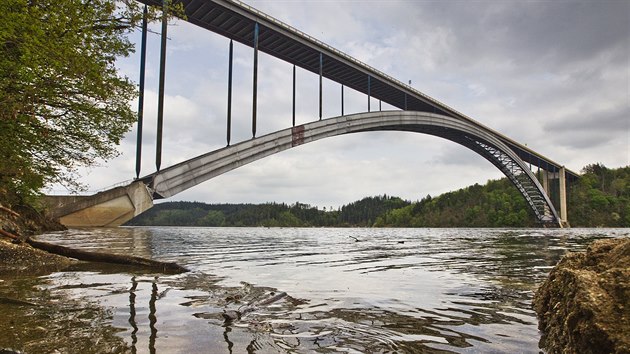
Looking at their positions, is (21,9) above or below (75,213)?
above

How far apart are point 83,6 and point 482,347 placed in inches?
409

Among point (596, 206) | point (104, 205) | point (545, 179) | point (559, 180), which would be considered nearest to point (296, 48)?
point (104, 205)

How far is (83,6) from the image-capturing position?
29.5 ft

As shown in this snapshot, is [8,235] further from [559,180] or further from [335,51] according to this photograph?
[559,180]

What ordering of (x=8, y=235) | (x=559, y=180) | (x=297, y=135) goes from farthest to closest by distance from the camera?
1. (x=559, y=180)
2. (x=297, y=135)
3. (x=8, y=235)

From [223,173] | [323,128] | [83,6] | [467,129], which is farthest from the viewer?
[467,129]

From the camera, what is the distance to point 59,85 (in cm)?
997

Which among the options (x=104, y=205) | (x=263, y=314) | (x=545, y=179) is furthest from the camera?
(x=545, y=179)

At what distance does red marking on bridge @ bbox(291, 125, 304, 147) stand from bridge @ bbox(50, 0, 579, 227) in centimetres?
9

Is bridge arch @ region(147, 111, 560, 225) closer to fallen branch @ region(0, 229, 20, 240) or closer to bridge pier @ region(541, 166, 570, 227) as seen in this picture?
bridge pier @ region(541, 166, 570, 227)

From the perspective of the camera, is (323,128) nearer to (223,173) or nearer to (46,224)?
(223,173)

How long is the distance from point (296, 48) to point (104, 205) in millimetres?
24412

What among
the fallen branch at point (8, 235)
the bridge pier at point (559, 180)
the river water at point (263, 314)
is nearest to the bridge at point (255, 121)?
the fallen branch at point (8, 235)

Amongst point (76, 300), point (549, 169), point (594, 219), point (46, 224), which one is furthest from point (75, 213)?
point (594, 219)
